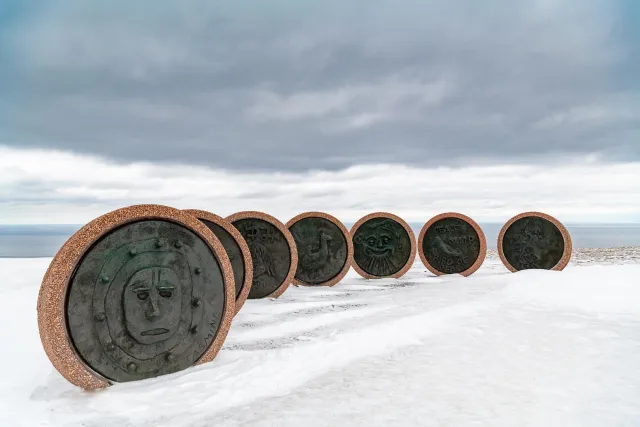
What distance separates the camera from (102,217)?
13.4 ft

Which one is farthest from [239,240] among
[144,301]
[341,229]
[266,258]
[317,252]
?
[341,229]

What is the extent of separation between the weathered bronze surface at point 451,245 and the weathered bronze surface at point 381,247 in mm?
654

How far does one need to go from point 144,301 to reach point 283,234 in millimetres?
4237

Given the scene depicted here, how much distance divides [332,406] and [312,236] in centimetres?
642

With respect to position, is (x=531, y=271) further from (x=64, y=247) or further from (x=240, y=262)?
(x=64, y=247)

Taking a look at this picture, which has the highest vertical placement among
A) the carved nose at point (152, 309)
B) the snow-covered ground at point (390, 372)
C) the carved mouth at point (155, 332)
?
the carved nose at point (152, 309)

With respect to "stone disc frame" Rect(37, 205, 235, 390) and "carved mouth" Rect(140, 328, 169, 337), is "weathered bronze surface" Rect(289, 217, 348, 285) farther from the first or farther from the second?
"stone disc frame" Rect(37, 205, 235, 390)

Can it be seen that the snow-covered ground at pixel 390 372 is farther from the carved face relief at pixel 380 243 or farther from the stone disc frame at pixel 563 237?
the carved face relief at pixel 380 243

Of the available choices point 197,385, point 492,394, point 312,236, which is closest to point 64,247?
point 197,385

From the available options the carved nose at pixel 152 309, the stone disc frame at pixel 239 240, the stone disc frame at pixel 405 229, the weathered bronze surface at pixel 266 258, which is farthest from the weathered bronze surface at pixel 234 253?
the stone disc frame at pixel 405 229

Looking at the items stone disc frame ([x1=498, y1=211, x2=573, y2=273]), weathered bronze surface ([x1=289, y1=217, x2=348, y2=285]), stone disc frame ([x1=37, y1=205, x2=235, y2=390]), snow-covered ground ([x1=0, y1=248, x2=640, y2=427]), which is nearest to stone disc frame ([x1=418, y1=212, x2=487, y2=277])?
stone disc frame ([x1=498, y1=211, x2=573, y2=273])

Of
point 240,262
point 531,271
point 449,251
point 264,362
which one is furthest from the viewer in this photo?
point 449,251

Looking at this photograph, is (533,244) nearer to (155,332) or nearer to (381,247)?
(381,247)

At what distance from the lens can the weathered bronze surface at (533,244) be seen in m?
10.5
